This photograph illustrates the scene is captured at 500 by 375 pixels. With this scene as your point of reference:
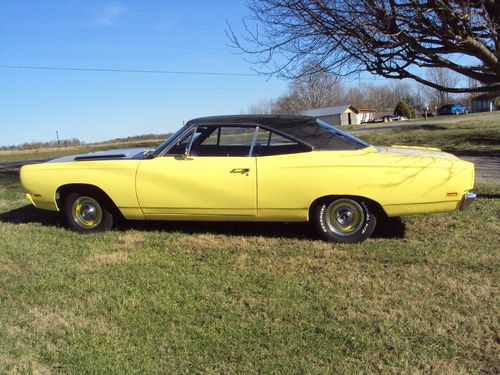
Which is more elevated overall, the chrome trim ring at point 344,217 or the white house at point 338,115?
the white house at point 338,115

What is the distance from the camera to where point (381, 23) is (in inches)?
280

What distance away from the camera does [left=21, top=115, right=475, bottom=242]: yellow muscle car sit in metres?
4.97

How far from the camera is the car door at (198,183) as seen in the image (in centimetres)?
525

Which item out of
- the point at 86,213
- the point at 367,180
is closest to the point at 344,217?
the point at 367,180

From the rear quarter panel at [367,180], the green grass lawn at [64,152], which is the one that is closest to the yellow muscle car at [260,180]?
the rear quarter panel at [367,180]

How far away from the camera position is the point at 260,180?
17.0ft

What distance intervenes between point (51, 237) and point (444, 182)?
4.49 m

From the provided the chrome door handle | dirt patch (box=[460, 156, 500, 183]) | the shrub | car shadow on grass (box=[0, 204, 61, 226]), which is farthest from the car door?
the shrub

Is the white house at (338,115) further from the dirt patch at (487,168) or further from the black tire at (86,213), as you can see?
the black tire at (86,213)

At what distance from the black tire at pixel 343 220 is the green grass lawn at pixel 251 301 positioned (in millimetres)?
162

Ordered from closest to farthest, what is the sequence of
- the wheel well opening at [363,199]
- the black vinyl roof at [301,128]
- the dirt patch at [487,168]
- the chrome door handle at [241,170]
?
the wheel well opening at [363,199], the chrome door handle at [241,170], the black vinyl roof at [301,128], the dirt patch at [487,168]

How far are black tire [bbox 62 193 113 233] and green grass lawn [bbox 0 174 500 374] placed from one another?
15 centimetres

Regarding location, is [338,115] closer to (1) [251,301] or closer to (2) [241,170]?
(2) [241,170]

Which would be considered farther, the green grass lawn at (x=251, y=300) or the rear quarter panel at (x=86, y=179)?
the rear quarter panel at (x=86, y=179)
